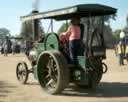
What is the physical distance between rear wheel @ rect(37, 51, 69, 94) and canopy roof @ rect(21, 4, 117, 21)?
1.14m

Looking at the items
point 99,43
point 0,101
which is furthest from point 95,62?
point 0,101

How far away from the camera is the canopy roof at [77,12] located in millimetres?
11570

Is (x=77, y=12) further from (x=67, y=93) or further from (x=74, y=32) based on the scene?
(x=67, y=93)

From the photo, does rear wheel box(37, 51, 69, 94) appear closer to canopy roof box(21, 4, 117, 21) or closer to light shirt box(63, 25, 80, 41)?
light shirt box(63, 25, 80, 41)

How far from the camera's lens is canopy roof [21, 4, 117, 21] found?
11.6 metres

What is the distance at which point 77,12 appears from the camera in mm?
11891

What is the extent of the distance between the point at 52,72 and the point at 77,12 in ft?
5.55

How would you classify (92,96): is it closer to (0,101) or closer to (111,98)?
(111,98)

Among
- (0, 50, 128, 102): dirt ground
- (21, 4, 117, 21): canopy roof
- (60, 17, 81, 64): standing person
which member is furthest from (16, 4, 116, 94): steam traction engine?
(0, 50, 128, 102): dirt ground

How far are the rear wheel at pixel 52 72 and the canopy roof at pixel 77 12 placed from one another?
1135 millimetres

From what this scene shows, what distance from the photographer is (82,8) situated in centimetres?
1150

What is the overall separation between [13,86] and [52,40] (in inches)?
85.8

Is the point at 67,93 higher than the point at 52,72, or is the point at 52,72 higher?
the point at 52,72

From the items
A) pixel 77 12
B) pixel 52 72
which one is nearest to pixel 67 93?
pixel 52 72
